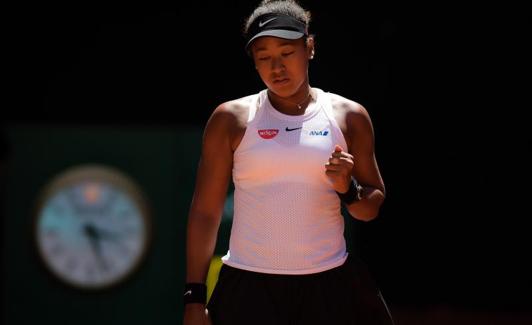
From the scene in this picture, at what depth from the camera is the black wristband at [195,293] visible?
2328 mm

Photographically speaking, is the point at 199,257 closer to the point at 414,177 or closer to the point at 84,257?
the point at 84,257

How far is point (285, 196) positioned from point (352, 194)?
0.17m

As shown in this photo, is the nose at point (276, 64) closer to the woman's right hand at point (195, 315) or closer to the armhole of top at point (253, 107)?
the armhole of top at point (253, 107)

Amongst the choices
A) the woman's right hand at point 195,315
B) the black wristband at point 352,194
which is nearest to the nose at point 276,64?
the black wristband at point 352,194

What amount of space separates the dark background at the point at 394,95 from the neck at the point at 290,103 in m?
3.31

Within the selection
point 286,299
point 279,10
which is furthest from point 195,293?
point 279,10

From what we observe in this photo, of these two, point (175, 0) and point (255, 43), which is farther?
point (175, 0)

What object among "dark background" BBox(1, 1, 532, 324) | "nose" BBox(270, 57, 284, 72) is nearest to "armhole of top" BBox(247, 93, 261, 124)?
"nose" BBox(270, 57, 284, 72)

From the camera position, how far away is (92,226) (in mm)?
5672

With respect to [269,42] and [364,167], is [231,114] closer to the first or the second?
[269,42]

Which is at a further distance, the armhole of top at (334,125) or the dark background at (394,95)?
the dark background at (394,95)

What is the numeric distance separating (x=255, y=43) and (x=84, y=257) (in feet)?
11.7

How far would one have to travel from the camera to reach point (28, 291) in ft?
18.7

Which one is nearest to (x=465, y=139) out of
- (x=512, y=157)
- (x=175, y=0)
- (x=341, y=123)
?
(x=512, y=157)
